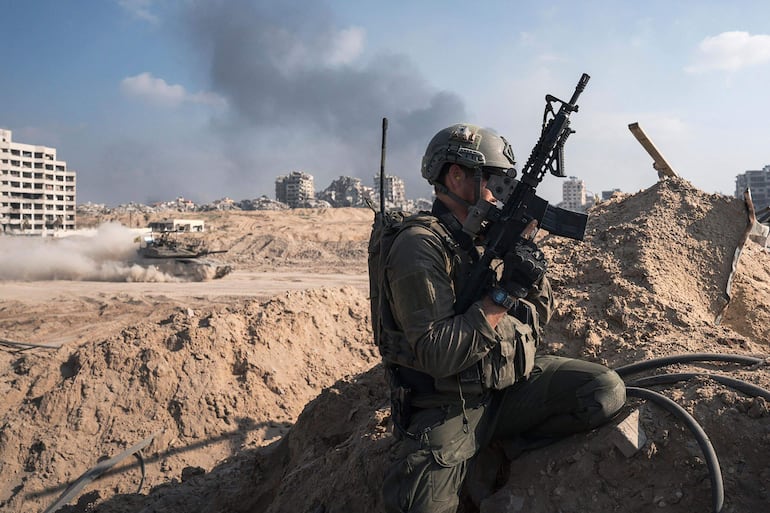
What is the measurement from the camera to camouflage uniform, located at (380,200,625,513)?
247 centimetres

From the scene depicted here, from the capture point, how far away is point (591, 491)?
8.47 ft

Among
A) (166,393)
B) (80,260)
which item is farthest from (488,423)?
(80,260)

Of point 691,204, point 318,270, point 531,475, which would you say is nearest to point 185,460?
point 531,475

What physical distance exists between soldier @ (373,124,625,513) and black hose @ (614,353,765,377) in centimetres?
53

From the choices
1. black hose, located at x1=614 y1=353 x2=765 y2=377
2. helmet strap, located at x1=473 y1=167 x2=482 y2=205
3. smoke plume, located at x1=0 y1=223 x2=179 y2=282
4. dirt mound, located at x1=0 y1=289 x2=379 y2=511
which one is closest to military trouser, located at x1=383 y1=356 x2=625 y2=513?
black hose, located at x1=614 y1=353 x2=765 y2=377

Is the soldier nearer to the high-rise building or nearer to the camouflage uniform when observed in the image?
the camouflage uniform

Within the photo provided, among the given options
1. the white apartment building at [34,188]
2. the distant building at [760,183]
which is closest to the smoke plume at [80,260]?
the white apartment building at [34,188]

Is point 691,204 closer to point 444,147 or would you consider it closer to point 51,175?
point 444,147

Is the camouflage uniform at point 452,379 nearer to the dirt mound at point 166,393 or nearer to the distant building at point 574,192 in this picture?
the dirt mound at point 166,393

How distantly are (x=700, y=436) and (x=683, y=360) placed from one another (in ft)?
2.61

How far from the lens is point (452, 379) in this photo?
103 inches

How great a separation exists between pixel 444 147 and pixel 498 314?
36.4 inches

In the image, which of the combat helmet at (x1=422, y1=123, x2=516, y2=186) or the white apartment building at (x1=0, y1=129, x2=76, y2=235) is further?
the white apartment building at (x1=0, y1=129, x2=76, y2=235)

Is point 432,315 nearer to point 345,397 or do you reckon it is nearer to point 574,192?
point 345,397
